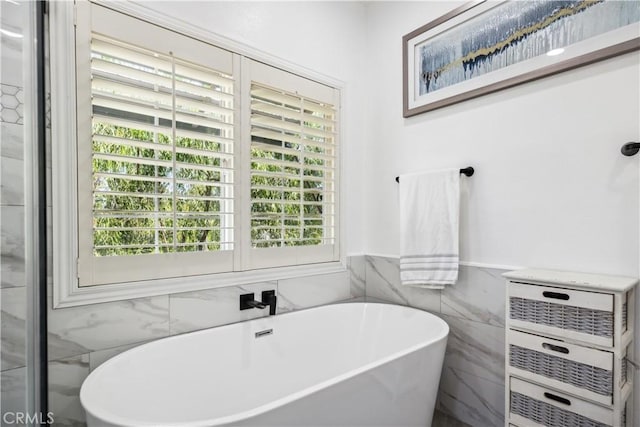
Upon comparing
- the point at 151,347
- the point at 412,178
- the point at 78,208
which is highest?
the point at 412,178

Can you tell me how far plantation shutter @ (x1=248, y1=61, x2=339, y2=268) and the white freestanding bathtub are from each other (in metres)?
0.43

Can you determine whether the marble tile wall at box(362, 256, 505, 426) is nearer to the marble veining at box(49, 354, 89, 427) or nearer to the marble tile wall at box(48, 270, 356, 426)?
the marble tile wall at box(48, 270, 356, 426)

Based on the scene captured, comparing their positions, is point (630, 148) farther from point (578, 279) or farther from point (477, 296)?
point (477, 296)

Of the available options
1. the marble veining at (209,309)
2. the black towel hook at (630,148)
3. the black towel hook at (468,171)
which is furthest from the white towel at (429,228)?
the marble veining at (209,309)

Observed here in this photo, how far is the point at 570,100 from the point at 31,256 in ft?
7.72

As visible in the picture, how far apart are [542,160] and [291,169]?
138 centimetres

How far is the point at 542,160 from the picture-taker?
1.73m

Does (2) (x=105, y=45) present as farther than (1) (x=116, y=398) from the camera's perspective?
Yes

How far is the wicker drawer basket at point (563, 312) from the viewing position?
4.40 feet

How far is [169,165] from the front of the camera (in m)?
1.70

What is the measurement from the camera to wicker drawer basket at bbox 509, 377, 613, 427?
4.47ft

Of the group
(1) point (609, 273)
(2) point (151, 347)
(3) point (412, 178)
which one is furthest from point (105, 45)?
A: (1) point (609, 273)

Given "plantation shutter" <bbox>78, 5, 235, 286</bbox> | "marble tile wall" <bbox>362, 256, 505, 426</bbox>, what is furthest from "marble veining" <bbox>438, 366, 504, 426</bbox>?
"plantation shutter" <bbox>78, 5, 235, 286</bbox>

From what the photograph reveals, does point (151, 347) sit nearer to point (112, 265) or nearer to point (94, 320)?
point (94, 320)
